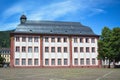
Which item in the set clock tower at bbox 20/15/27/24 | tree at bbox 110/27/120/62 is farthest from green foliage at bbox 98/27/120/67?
clock tower at bbox 20/15/27/24

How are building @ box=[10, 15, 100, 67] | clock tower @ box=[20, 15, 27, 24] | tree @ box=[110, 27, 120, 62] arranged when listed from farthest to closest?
clock tower @ box=[20, 15, 27, 24] → building @ box=[10, 15, 100, 67] → tree @ box=[110, 27, 120, 62]

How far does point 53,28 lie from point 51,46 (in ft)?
21.3

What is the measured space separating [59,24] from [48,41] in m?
8.57

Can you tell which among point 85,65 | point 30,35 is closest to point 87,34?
point 85,65

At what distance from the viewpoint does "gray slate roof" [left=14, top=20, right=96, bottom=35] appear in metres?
72.5

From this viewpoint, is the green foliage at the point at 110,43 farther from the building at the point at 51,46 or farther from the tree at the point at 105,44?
the building at the point at 51,46

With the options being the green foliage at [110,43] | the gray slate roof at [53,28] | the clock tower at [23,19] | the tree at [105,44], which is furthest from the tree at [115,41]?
the clock tower at [23,19]

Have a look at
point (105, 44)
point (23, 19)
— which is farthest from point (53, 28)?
point (105, 44)

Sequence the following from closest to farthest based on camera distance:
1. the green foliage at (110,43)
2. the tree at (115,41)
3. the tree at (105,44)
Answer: the tree at (115,41), the green foliage at (110,43), the tree at (105,44)

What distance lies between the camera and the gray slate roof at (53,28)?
238 ft

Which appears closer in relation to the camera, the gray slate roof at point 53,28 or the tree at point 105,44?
the tree at point 105,44

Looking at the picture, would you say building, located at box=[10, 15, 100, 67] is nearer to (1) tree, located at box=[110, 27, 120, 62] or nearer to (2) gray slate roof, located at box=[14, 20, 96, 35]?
(2) gray slate roof, located at box=[14, 20, 96, 35]

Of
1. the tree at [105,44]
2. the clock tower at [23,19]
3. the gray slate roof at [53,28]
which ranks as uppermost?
the clock tower at [23,19]

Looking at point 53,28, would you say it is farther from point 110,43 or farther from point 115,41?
point 115,41
